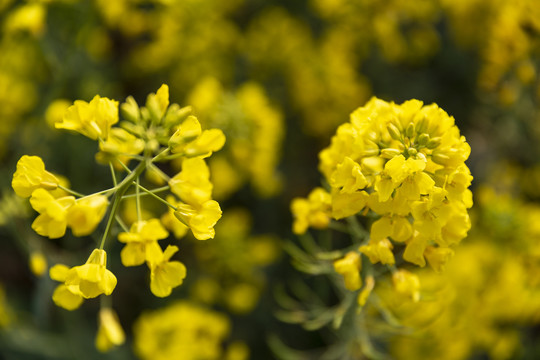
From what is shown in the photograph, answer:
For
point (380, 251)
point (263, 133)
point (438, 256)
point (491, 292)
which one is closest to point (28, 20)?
point (263, 133)

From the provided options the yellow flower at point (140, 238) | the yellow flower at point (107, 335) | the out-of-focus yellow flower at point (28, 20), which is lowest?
the yellow flower at point (107, 335)

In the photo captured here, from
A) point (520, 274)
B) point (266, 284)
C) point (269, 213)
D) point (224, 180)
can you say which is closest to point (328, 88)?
point (269, 213)

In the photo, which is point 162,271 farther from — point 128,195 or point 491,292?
point 491,292

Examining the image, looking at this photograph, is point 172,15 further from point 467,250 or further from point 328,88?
point 467,250

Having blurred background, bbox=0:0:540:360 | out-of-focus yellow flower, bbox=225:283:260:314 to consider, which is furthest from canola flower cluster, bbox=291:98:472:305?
out-of-focus yellow flower, bbox=225:283:260:314

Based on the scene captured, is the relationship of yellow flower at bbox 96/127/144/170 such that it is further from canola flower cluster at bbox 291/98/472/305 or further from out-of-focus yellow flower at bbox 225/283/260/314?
out-of-focus yellow flower at bbox 225/283/260/314

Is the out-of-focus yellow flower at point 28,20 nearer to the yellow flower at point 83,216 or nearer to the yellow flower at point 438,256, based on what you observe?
the yellow flower at point 83,216

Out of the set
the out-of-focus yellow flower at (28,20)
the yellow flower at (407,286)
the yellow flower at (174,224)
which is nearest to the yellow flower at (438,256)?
the yellow flower at (407,286)

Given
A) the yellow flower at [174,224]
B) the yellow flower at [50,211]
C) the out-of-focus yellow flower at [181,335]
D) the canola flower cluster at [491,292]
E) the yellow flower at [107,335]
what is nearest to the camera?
the yellow flower at [50,211]
